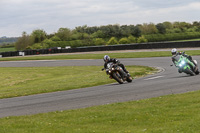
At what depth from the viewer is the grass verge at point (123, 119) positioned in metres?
7.95

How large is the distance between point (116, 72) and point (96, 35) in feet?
254

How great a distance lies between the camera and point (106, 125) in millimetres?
8570

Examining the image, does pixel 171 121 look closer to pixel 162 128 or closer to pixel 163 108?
pixel 162 128

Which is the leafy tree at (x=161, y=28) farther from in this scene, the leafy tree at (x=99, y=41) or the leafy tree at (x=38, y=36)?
the leafy tree at (x=38, y=36)

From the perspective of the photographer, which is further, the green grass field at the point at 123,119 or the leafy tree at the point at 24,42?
the leafy tree at the point at 24,42

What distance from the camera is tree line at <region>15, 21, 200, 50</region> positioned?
8756 cm

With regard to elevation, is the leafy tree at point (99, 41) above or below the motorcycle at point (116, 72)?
above

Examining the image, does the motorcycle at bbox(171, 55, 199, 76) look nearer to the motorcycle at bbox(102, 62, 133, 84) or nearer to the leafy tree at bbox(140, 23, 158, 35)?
the motorcycle at bbox(102, 62, 133, 84)

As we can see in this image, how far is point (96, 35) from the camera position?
95750mm

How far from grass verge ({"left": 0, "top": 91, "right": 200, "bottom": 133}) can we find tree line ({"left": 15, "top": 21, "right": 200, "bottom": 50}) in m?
73.2

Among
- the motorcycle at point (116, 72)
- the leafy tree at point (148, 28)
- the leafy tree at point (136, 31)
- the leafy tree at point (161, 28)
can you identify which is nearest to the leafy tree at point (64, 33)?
the leafy tree at point (136, 31)

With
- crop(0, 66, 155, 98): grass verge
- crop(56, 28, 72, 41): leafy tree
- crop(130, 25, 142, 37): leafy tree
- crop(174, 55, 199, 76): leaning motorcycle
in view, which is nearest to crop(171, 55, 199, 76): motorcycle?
crop(174, 55, 199, 76): leaning motorcycle

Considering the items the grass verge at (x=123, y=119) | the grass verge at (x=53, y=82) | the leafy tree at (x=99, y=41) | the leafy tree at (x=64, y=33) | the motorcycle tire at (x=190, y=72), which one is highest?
the leafy tree at (x=64, y=33)

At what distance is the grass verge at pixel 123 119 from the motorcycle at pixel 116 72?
22.6ft
